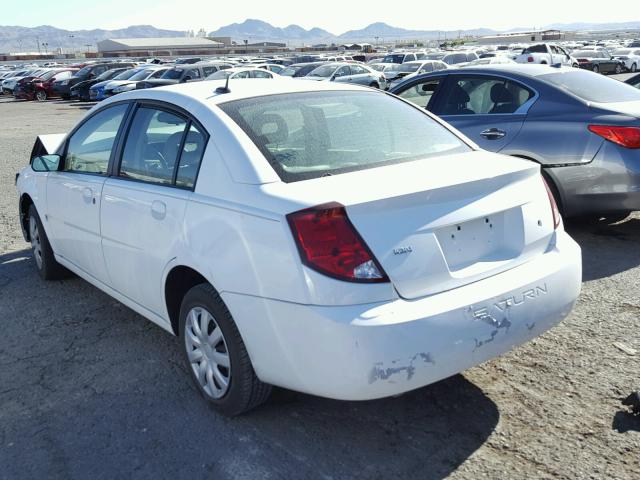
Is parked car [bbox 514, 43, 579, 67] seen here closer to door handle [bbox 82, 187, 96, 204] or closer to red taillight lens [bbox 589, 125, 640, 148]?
red taillight lens [bbox 589, 125, 640, 148]

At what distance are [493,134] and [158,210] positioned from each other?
3.89m

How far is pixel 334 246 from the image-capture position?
2.86m

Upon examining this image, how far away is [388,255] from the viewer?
2893 mm

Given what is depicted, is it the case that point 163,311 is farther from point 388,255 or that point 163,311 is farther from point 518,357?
point 518,357

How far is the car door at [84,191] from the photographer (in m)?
4.44

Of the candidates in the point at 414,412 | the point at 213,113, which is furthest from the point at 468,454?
the point at 213,113

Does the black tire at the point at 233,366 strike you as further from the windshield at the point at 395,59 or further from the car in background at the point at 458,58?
the car in background at the point at 458,58

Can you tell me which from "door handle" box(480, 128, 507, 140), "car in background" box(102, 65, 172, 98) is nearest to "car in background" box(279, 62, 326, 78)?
"car in background" box(102, 65, 172, 98)

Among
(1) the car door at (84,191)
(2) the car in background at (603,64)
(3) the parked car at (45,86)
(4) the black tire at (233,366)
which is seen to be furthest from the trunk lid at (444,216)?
(2) the car in background at (603,64)

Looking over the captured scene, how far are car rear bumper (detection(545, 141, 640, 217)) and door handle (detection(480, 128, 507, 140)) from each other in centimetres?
60

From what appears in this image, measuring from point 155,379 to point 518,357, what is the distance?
6.87 ft

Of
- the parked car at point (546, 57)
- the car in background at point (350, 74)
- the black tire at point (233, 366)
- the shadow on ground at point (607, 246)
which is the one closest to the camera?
the black tire at point (233, 366)

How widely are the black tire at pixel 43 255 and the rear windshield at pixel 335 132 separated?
267 centimetres

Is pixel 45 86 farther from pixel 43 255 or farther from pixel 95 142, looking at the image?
pixel 95 142
